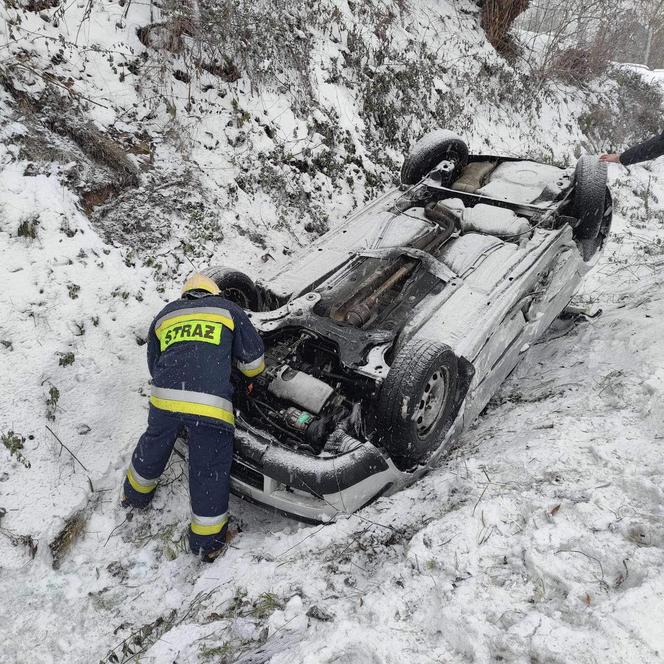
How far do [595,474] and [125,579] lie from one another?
264cm

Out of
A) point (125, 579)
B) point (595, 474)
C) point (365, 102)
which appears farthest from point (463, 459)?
point (365, 102)

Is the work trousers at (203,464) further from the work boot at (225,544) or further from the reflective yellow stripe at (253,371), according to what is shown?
the reflective yellow stripe at (253,371)

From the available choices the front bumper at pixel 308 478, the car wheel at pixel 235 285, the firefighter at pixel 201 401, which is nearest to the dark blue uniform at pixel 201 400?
the firefighter at pixel 201 401

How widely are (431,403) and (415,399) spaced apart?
0.33 metres

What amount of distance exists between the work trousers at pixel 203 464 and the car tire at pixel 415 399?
3.01 ft

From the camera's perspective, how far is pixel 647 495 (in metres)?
2.69

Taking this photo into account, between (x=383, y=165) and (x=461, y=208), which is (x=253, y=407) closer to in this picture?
(x=461, y=208)

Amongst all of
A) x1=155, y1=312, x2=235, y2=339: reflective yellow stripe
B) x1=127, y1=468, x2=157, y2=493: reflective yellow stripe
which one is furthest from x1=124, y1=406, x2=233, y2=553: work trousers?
x1=155, y1=312, x2=235, y2=339: reflective yellow stripe

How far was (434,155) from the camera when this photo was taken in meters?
5.53

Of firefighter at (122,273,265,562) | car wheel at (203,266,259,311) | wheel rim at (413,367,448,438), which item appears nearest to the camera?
firefighter at (122,273,265,562)

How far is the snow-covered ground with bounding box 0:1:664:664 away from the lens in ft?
7.45

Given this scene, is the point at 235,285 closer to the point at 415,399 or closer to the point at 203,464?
the point at 203,464

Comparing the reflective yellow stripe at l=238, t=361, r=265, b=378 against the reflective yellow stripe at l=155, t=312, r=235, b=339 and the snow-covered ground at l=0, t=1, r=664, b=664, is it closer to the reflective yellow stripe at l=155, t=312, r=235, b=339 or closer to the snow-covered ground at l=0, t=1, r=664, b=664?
the reflective yellow stripe at l=155, t=312, r=235, b=339

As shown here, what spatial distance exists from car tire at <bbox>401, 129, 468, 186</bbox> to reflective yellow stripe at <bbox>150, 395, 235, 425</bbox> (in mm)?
3489
